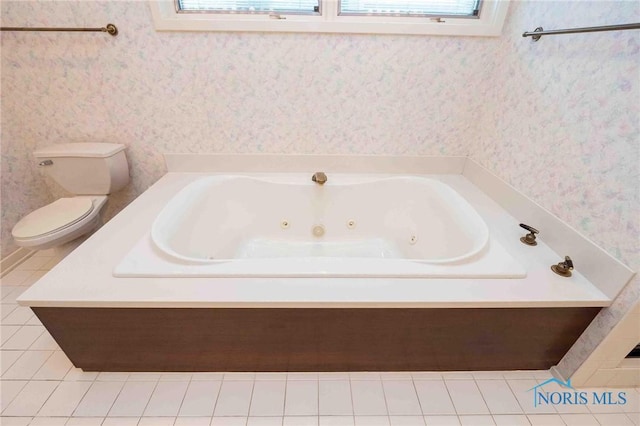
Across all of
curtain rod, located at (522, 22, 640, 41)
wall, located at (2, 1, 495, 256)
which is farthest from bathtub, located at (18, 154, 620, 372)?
curtain rod, located at (522, 22, 640, 41)

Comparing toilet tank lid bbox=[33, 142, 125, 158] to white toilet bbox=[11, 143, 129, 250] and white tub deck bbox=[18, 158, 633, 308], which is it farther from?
white tub deck bbox=[18, 158, 633, 308]

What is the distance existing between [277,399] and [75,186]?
1.60 metres

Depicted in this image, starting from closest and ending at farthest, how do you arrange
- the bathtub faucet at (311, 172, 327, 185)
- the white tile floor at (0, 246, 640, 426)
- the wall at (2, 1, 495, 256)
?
the white tile floor at (0, 246, 640, 426), the wall at (2, 1, 495, 256), the bathtub faucet at (311, 172, 327, 185)

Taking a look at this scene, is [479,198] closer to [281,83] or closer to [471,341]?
[471,341]

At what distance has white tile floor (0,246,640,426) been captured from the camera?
1027 mm

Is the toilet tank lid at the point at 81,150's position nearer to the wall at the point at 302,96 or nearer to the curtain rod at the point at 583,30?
the wall at the point at 302,96

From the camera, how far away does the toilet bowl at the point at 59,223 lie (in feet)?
4.47

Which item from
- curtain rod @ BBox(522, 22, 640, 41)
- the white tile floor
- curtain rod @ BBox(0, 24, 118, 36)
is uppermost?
curtain rod @ BBox(522, 22, 640, 41)

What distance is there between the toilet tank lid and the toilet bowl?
0.84ft

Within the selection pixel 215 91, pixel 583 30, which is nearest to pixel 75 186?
pixel 215 91

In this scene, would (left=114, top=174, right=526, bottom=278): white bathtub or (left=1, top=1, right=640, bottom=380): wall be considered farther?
(left=114, top=174, right=526, bottom=278): white bathtub

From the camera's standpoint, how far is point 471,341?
3.51 ft

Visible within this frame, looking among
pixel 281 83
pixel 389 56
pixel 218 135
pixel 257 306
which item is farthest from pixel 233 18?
pixel 257 306

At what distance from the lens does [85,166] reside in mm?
1582
